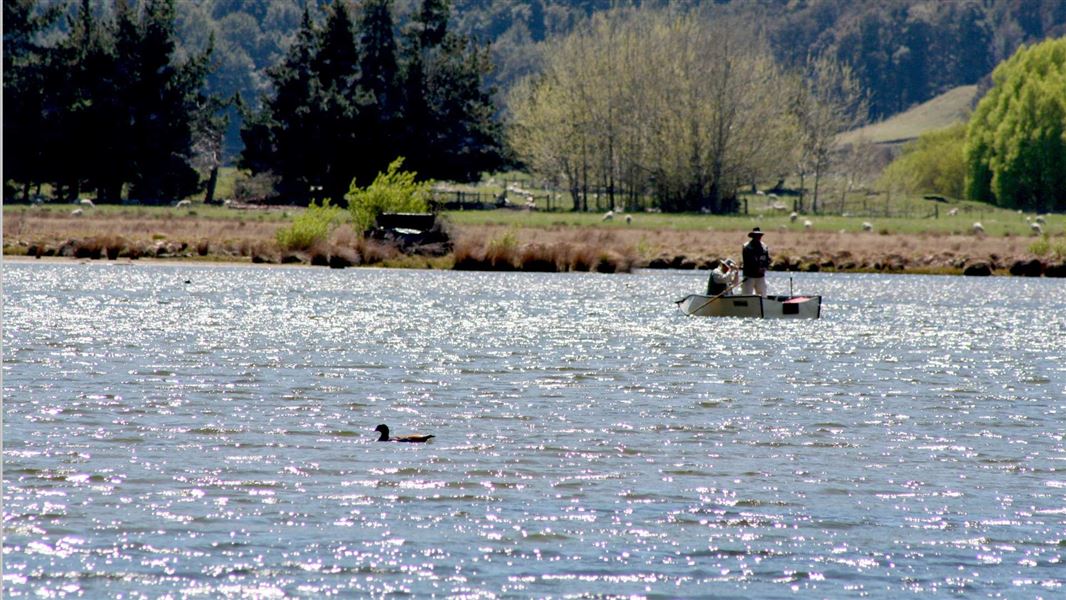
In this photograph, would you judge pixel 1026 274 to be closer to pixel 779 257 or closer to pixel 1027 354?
pixel 779 257

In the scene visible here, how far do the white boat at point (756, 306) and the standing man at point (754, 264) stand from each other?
484 millimetres

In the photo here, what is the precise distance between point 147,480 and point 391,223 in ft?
178

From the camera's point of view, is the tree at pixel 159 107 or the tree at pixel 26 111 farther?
the tree at pixel 159 107

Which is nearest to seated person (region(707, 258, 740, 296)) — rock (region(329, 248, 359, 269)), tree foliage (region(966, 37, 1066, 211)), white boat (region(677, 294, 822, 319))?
white boat (region(677, 294, 822, 319))

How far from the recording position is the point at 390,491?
1566 cm

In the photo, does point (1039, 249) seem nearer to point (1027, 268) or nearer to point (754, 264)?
point (1027, 268)

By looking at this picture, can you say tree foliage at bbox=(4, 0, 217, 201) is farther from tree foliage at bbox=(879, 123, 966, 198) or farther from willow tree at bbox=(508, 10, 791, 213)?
tree foliage at bbox=(879, 123, 966, 198)

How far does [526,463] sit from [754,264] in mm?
26060

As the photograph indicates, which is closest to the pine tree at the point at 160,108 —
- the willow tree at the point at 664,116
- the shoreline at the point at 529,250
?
the shoreline at the point at 529,250

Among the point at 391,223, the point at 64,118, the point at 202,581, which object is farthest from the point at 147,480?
the point at 64,118

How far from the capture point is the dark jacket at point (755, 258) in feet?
140

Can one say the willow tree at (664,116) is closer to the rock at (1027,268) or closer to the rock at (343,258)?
the rock at (1027,268)

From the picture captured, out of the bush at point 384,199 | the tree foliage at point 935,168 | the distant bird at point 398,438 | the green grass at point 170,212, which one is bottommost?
the distant bird at point 398,438

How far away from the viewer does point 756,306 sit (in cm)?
4253
